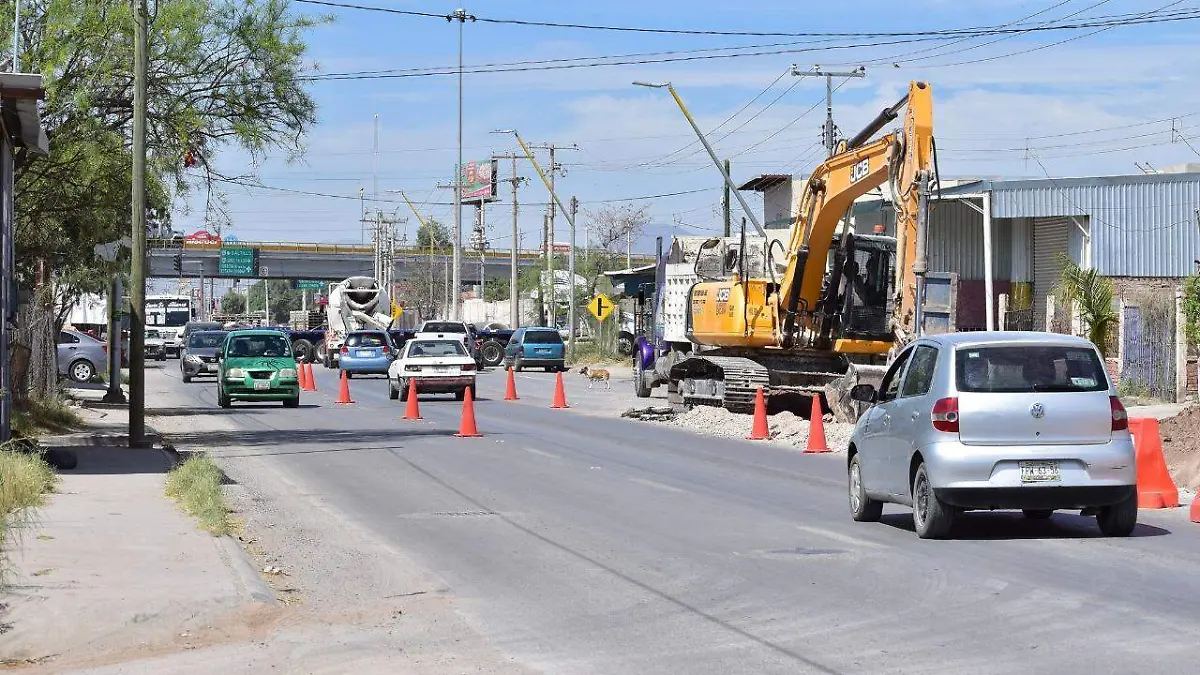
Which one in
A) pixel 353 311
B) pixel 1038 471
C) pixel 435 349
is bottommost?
pixel 1038 471

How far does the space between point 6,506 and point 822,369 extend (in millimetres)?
19621

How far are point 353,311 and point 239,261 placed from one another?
52994mm

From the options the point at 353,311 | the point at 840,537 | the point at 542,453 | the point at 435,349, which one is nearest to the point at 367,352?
the point at 353,311

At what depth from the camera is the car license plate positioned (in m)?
12.9

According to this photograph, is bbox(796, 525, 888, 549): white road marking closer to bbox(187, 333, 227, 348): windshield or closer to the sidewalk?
the sidewalk

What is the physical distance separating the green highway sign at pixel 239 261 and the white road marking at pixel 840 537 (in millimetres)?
107533

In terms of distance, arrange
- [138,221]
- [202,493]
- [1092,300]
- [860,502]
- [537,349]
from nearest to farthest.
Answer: [860,502], [202,493], [138,221], [1092,300], [537,349]

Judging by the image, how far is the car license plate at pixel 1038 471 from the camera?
12.9 m

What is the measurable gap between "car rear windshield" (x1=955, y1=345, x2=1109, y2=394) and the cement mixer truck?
55515 millimetres

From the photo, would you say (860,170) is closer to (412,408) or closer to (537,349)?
(412,408)

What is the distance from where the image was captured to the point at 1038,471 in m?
12.9

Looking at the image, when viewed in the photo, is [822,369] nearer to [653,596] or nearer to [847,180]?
[847,180]

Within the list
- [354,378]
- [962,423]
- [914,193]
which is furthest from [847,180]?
[354,378]

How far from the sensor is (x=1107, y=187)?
40531 mm
